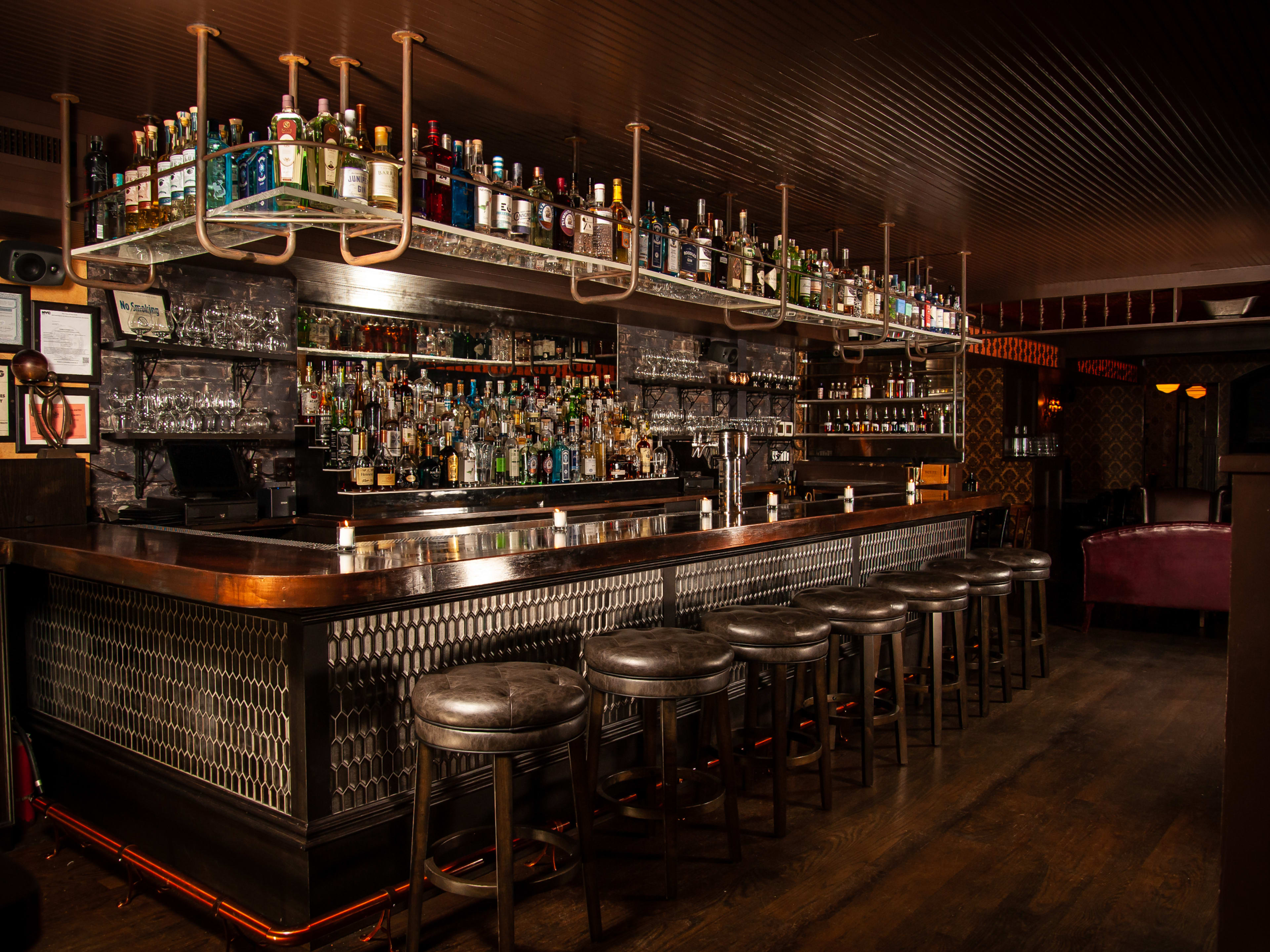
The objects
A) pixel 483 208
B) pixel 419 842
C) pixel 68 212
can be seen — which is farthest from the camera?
pixel 68 212

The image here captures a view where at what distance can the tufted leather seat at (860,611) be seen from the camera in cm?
335

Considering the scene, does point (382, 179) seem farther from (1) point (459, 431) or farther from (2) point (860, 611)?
(1) point (459, 431)

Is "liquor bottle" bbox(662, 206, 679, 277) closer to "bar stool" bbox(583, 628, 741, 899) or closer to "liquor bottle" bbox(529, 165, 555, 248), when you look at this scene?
"liquor bottle" bbox(529, 165, 555, 248)

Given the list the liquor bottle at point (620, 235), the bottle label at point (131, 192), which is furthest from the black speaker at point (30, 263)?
the liquor bottle at point (620, 235)

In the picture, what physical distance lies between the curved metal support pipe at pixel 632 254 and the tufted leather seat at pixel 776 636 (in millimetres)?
1523

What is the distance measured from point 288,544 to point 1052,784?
3.08 metres

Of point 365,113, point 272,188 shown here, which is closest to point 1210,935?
point 272,188

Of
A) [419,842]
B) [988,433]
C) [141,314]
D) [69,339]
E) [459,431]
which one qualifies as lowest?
[419,842]

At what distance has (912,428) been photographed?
29.2 feet

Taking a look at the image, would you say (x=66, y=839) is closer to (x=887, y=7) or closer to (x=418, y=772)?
(x=418, y=772)

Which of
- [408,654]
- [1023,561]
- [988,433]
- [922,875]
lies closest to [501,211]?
[408,654]

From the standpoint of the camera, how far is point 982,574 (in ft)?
14.1

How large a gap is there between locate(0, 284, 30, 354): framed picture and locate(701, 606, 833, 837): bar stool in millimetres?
3332

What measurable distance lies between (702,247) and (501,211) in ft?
4.29
